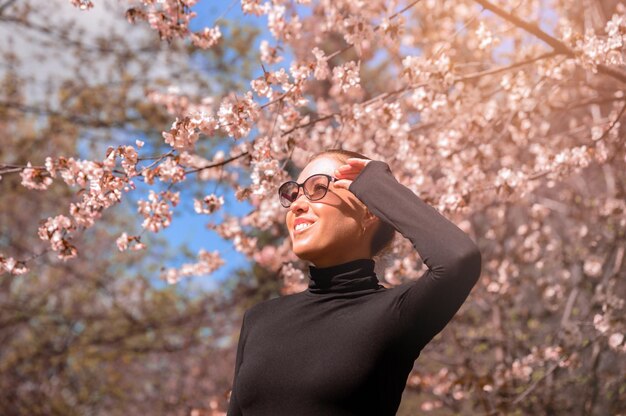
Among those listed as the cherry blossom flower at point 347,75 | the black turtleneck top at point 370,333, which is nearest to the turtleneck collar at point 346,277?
the black turtleneck top at point 370,333

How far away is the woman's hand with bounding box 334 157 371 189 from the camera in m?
2.04

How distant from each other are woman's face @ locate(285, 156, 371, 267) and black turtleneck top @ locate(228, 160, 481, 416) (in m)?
0.15

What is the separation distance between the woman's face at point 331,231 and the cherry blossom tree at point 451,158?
0.32 m

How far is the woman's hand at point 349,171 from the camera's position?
6.68ft

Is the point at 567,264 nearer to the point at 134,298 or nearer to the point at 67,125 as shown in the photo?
the point at 67,125

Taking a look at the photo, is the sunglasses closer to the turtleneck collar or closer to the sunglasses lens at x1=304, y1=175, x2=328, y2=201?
the sunglasses lens at x1=304, y1=175, x2=328, y2=201

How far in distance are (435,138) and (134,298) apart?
31.1 ft

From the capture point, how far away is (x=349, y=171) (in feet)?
6.75

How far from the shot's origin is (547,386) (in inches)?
214

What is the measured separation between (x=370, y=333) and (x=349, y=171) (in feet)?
1.71

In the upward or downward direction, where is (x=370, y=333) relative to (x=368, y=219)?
downward

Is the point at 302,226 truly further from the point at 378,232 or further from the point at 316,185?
the point at 378,232

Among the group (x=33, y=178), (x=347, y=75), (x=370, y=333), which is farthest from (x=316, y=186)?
(x=33, y=178)

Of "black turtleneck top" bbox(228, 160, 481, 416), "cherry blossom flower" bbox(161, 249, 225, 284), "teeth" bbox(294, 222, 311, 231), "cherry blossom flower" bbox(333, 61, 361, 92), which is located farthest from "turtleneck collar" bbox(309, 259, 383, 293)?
"cherry blossom flower" bbox(161, 249, 225, 284)
